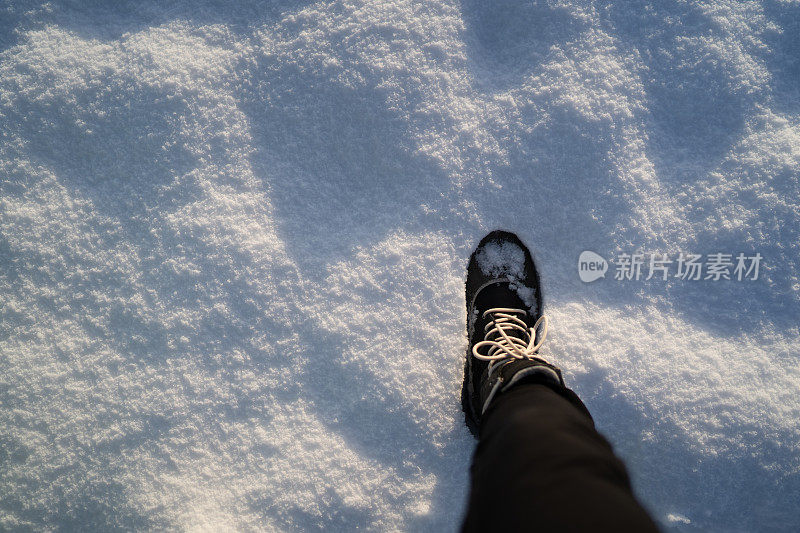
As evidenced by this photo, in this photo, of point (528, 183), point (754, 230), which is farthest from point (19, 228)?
point (754, 230)

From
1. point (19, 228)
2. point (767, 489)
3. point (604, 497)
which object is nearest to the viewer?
point (604, 497)

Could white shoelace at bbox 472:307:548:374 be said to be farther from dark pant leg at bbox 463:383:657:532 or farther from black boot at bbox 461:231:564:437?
dark pant leg at bbox 463:383:657:532

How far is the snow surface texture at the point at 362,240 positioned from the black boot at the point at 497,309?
0.04 meters

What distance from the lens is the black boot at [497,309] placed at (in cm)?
96

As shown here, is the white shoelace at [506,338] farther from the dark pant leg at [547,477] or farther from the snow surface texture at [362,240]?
the dark pant leg at [547,477]

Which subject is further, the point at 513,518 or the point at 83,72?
the point at 83,72

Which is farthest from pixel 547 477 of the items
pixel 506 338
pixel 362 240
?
pixel 362 240

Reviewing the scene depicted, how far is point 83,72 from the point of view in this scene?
3.52 ft

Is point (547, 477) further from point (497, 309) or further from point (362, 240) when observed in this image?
point (362, 240)

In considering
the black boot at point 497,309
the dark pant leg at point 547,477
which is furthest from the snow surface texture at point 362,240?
the dark pant leg at point 547,477

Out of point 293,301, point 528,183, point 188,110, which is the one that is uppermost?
point 188,110

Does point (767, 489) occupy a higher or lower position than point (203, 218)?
lower

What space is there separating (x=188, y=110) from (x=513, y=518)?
1136 mm

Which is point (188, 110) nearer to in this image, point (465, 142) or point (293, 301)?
point (293, 301)
